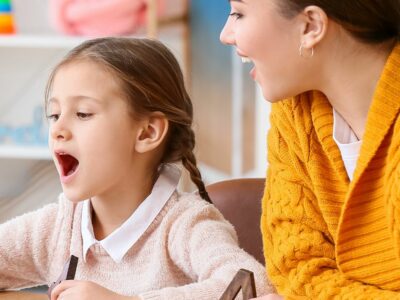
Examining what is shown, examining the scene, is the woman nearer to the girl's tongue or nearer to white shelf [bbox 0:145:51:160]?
the girl's tongue

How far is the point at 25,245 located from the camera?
1.52m

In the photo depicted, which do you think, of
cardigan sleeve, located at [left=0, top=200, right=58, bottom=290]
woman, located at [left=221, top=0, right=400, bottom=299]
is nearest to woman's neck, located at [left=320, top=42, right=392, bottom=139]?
woman, located at [left=221, top=0, right=400, bottom=299]

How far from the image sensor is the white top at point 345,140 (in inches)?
51.4

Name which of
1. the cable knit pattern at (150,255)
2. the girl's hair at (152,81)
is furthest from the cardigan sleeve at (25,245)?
the girl's hair at (152,81)

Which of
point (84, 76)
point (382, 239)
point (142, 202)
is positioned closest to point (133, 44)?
point (84, 76)

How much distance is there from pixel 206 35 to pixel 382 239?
2351mm

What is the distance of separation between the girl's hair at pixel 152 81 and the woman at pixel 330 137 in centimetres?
18

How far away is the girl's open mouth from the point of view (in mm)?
1425

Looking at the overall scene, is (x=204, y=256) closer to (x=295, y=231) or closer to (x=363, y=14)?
(x=295, y=231)

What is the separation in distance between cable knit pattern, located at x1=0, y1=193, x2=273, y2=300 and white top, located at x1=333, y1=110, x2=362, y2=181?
0.72 feet

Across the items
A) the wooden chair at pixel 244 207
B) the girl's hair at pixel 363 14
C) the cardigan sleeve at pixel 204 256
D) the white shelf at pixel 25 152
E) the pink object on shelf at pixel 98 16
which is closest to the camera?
the girl's hair at pixel 363 14

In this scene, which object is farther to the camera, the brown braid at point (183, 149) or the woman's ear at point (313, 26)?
the brown braid at point (183, 149)

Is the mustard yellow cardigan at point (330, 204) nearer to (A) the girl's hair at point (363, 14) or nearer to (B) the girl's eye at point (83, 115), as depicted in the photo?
(A) the girl's hair at point (363, 14)

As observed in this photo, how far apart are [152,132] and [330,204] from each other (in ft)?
1.10
